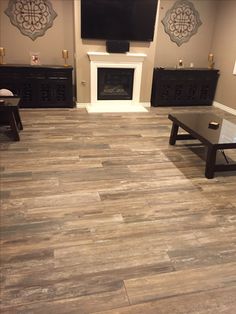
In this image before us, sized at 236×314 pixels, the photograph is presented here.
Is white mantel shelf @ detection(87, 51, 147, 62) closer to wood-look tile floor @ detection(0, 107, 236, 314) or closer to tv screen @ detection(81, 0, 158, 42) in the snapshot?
tv screen @ detection(81, 0, 158, 42)

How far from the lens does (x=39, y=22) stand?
536cm

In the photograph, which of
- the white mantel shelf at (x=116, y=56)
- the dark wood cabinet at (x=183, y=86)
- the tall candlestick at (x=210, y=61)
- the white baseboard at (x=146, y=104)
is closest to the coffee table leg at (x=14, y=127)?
the white mantel shelf at (x=116, y=56)

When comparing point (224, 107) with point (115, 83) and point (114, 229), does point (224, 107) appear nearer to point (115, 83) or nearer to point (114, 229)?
point (115, 83)

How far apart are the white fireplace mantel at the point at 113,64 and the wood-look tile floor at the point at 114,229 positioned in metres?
2.11

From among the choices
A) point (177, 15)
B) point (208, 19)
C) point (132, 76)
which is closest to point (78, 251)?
point (132, 76)

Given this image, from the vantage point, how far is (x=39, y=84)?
17.4 ft

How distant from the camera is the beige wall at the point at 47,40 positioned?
5328mm

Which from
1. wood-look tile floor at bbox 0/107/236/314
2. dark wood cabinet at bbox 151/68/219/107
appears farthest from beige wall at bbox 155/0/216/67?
wood-look tile floor at bbox 0/107/236/314

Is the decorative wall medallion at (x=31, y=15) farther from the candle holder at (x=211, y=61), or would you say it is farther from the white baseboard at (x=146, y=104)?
the candle holder at (x=211, y=61)

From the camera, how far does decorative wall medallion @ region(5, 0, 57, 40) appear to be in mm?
5168

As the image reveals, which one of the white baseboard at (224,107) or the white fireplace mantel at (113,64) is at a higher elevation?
the white fireplace mantel at (113,64)

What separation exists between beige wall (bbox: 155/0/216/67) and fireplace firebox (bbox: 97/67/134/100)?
0.94 metres

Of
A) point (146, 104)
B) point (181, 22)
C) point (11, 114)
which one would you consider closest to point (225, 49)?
point (181, 22)

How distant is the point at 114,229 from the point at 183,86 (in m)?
4.61
